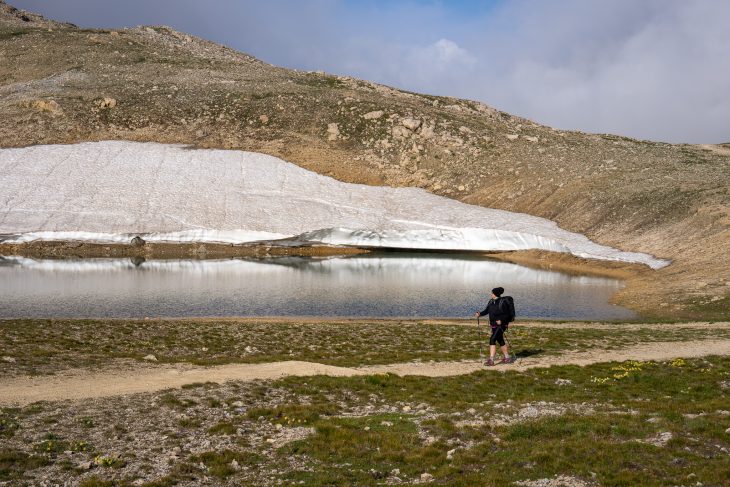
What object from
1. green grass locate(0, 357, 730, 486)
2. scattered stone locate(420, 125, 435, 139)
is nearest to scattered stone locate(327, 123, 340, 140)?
scattered stone locate(420, 125, 435, 139)

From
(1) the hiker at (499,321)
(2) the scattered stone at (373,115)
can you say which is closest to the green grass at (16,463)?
(1) the hiker at (499,321)

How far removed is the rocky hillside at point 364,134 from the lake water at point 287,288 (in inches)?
649

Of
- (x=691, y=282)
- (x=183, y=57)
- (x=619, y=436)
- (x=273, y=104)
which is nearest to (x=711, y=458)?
(x=619, y=436)

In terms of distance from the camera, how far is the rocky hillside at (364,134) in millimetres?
81000

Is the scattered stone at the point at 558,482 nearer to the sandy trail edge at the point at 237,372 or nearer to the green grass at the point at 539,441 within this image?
the green grass at the point at 539,441

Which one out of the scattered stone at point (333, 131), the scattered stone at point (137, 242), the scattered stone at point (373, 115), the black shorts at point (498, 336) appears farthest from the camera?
the scattered stone at point (373, 115)

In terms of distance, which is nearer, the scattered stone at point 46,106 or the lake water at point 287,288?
the lake water at point 287,288

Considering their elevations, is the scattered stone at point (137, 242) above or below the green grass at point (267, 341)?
above

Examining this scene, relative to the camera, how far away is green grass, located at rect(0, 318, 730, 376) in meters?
28.0

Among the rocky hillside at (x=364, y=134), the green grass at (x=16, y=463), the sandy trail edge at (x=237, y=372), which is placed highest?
the rocky hillside at (x=364, y=134)

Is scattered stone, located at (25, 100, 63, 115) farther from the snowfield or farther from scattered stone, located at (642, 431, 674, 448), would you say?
scattered stone, located at (642, 431, 674, 448)

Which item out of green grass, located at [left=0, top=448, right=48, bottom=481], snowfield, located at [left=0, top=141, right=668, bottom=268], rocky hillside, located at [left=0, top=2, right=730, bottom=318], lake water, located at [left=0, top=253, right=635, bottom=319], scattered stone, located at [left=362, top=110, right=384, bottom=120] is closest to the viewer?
green grass, located at [left=0, top=448, right=48, bottom=481]

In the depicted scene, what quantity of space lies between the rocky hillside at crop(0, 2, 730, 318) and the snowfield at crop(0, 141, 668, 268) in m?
3.77

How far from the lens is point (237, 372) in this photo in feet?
82.5
